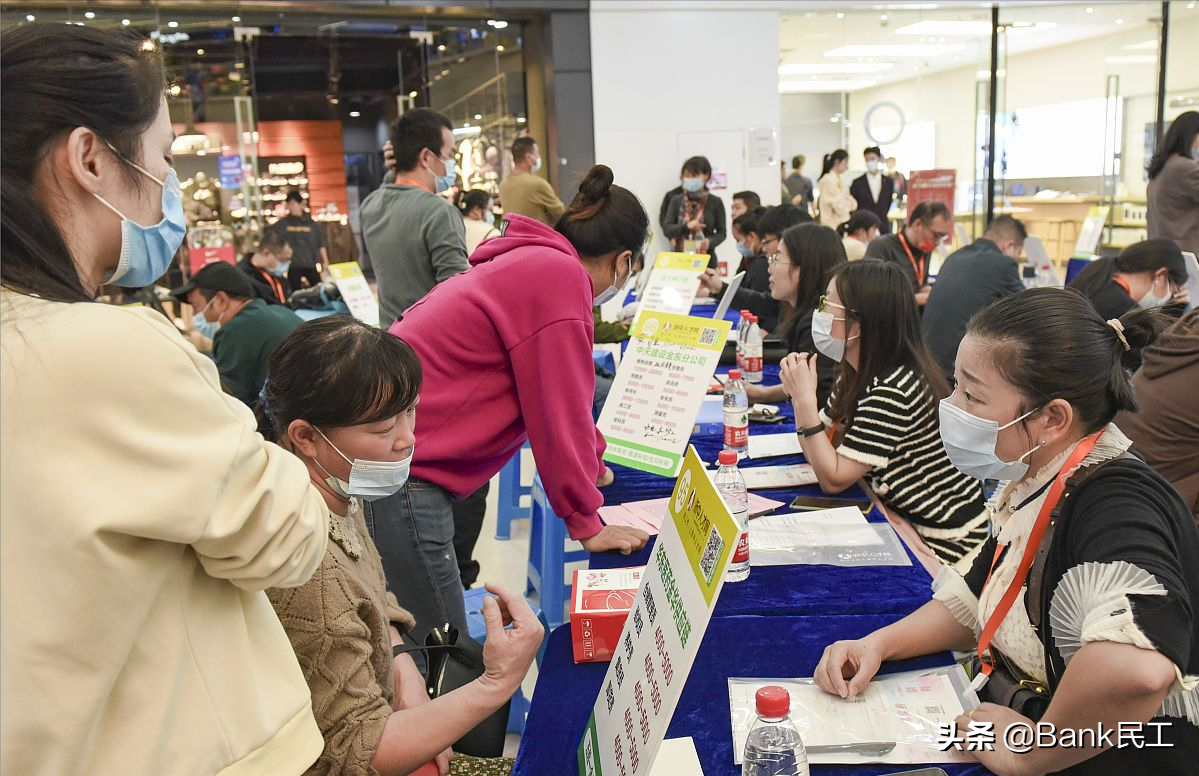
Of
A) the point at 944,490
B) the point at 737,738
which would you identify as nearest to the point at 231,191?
the point at 944,490

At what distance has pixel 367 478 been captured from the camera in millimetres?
1457

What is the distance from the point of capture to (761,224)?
5262mm

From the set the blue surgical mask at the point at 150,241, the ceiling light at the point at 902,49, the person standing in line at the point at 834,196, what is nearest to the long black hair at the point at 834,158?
the person standing in line at the point at 834,196

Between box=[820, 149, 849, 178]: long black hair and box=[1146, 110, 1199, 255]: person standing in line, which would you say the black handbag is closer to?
box=[1146, 110, 1199, 255]: person standing in line

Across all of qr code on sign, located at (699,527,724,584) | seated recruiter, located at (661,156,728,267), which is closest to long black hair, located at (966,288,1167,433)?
qr code on sign, located at (699,527,724,584)

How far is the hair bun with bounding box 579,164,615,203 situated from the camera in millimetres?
2154

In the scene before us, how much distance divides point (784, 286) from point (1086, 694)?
2.72 m

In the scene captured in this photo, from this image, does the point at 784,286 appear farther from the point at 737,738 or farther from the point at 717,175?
the point at 717,175

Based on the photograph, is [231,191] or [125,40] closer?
[125,40]

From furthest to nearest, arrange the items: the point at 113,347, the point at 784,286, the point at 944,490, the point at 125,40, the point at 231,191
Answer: the point at 231,191
the point at 784,286
the point at 944,490
the point at 125,40
the point at 113,347

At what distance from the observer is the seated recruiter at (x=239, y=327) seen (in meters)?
3.70

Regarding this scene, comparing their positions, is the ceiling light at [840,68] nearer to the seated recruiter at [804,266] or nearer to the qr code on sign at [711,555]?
the seated recruiter at [804,266]

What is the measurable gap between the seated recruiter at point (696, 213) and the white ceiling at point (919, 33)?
1921 mm

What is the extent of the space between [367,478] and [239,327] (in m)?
2.52
